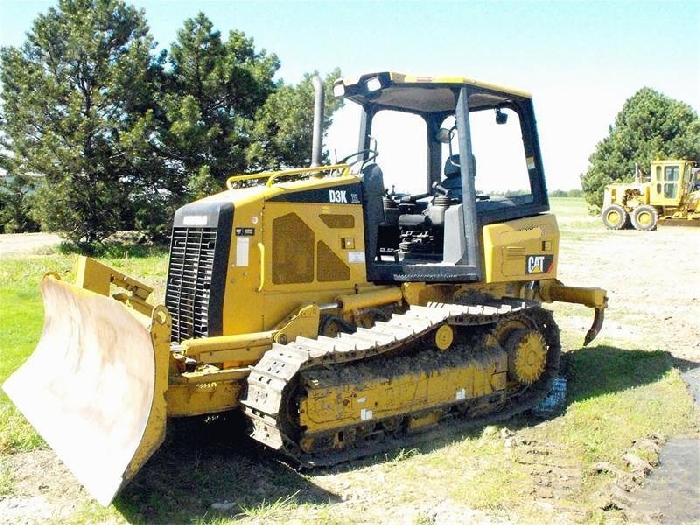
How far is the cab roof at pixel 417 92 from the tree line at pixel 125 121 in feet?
43.2

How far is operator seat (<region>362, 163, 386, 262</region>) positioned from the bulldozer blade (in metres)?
2.37

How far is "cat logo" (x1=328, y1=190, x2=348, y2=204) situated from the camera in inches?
240

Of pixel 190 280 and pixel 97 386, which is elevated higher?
pixel 190 280

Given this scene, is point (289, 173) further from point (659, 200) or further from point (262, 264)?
point (659, 200)

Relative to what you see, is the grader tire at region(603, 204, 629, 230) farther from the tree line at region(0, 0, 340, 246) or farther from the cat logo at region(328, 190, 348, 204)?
the cat logo at region(328, 190, 348, 204)

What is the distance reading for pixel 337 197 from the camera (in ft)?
20.2

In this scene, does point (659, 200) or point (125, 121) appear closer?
point (125, 121)

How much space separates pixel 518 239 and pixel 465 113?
1.41 metres

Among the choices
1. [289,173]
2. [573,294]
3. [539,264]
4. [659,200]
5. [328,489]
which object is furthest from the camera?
[659,200]

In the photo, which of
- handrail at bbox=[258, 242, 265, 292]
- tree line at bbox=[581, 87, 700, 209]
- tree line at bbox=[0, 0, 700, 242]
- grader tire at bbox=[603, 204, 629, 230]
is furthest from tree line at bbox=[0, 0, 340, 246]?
tree line at bbox=[581, 87, 700, 209]

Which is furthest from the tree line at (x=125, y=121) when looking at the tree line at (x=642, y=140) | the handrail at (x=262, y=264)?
the tree line at (x=642, y=140)

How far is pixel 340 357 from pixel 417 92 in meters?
3.06

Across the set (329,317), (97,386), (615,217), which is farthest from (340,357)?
(615,217)

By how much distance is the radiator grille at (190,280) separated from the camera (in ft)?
18.4
